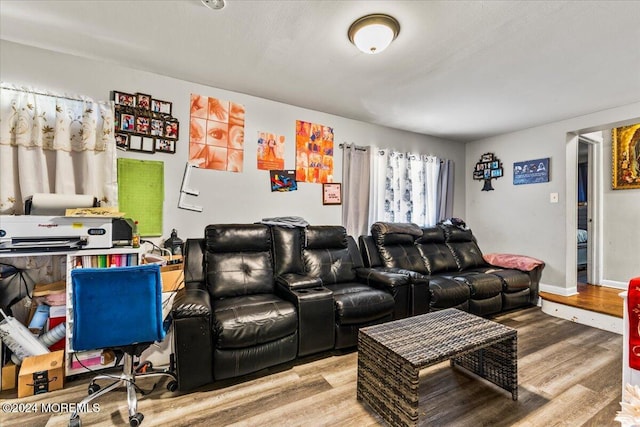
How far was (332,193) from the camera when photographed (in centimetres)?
373

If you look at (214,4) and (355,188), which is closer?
(214,4)

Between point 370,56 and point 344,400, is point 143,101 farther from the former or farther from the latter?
point 344,400

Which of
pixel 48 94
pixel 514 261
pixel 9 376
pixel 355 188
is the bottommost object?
pixel 9 376

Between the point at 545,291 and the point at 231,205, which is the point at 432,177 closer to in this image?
the point at 545,291

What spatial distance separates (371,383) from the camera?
175 centimetres

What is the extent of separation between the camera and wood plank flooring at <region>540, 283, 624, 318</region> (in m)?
3.11

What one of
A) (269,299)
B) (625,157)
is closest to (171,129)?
(269,299)

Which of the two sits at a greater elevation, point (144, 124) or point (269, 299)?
point (144, 124)

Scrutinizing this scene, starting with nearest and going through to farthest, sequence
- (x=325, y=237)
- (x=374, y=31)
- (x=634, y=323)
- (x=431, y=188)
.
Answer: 1. (x=634, y=323)
2. (x=374, y=31)
3. (x=325, y=237)
4. (x=431, y=188)

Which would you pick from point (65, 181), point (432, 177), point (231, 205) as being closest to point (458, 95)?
point (432, 177)

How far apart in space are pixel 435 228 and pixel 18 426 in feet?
13.9

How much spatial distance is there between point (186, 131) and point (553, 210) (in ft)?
15.4

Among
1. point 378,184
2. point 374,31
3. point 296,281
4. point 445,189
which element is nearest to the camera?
point 374,31

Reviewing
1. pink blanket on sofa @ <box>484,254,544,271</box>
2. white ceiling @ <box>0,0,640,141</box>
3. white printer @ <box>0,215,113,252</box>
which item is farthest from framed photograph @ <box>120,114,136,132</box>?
pink blanket on sofa @ <box>484,254,544,271</box>
